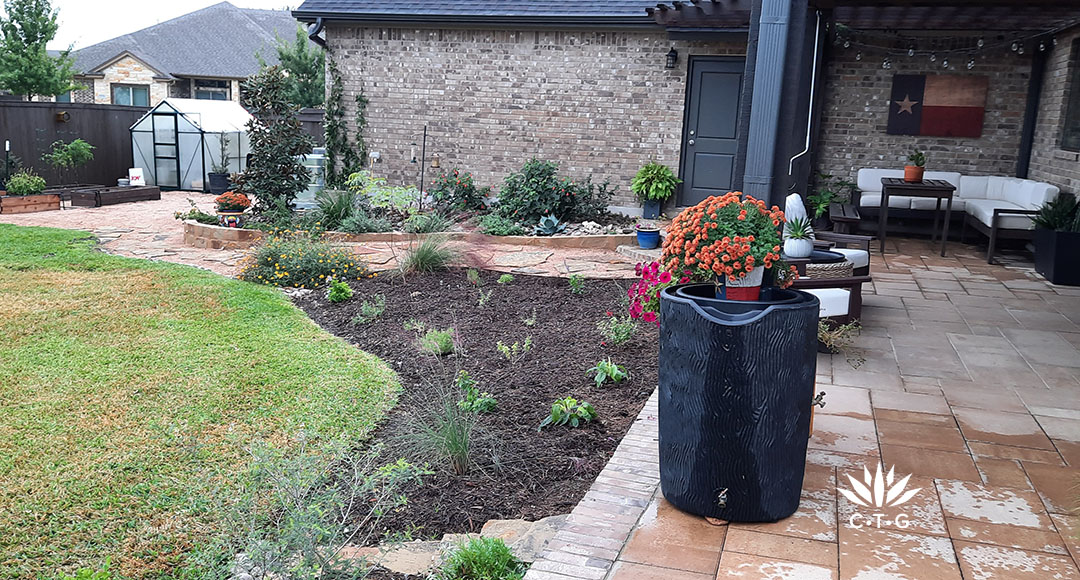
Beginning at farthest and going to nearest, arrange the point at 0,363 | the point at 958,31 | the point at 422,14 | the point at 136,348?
the point at 422,14
the point at 958,31
the point at 136,348
the point at 0,363

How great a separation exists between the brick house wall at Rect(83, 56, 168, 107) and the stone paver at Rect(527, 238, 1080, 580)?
26920mm

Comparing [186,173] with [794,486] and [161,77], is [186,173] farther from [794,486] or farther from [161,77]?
[794,486]

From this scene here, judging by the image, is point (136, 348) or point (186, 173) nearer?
point (136, 348)

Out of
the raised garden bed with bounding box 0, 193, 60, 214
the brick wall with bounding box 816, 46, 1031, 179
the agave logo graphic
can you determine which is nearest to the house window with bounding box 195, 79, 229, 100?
the raised garden bed with bounding box 0, 193, 60, 214

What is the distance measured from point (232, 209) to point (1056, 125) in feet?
33.4

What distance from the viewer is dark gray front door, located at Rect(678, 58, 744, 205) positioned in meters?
11.3

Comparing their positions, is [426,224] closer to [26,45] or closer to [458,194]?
[458,194]

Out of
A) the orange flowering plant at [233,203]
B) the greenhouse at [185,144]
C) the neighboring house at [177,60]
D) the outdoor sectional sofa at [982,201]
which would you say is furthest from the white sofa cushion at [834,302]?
the neighboring house at [177,60]

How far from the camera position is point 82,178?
1585cm

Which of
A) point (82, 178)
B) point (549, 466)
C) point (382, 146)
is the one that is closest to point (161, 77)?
point (82, 178)

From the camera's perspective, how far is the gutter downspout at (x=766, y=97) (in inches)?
151

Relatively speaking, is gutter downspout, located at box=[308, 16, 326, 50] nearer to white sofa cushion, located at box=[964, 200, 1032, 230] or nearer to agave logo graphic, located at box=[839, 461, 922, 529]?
white sofa cushion, located at box=[964, 200, 1032, 230]

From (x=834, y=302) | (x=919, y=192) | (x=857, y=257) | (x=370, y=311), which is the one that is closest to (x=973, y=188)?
(x=919, y=192)

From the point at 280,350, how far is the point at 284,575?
3.40 metres
